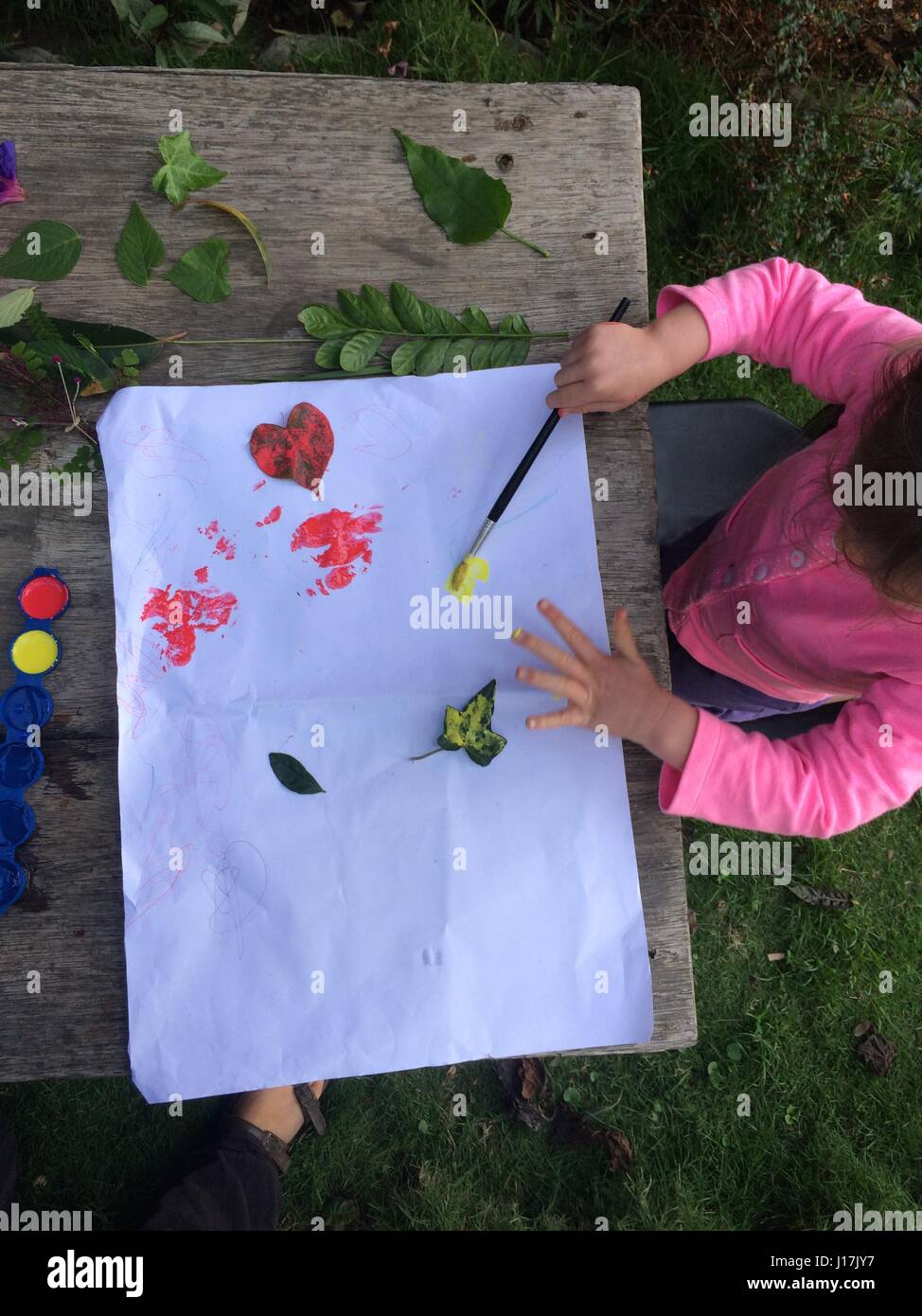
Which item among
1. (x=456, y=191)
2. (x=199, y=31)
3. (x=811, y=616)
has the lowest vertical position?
(x=811, y=616)

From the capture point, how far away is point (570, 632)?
3.43 ft

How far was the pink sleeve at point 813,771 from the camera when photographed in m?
1.03

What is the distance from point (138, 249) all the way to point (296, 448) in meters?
0.33

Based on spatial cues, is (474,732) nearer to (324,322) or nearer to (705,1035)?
(324,322)

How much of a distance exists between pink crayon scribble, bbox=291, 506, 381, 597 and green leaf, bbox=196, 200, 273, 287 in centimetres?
33

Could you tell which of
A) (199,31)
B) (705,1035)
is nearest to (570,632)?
(705,1035)

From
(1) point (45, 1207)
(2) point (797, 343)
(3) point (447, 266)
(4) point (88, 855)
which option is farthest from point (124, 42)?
(1) point (45, 1207)

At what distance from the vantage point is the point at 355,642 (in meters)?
1.04

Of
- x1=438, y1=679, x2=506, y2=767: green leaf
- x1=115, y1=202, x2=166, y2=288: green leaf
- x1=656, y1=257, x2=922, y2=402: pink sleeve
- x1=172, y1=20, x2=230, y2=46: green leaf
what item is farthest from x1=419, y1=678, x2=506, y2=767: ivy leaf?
x1=172, y1=20, x2=230, y2=46: green leaf

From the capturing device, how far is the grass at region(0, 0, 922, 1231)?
180 centimetres

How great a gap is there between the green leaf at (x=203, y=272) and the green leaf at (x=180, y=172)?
2.7 inches

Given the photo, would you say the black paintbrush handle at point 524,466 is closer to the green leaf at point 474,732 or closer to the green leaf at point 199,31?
the green leaf at point 474,732

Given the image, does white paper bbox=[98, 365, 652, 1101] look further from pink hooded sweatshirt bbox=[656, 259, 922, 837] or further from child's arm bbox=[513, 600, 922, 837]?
pink hooded sweatshirt bbox=[656, 259, 922, 837]

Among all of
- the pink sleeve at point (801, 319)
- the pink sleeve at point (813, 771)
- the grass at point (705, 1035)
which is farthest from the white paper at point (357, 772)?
the grass at point (705, 1035)
